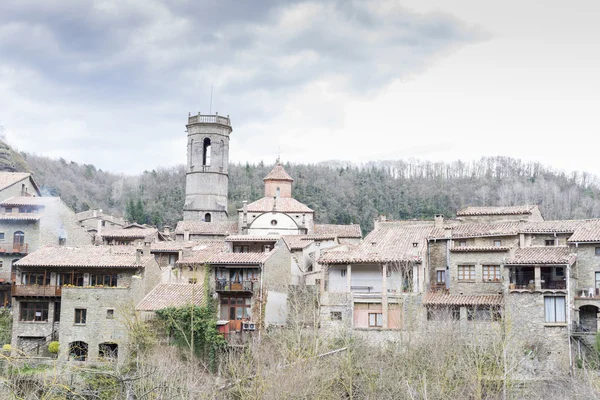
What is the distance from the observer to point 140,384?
29.2 m

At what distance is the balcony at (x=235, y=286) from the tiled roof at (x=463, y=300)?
1064 centimetres

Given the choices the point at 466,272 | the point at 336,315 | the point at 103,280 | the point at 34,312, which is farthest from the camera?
the point at 34,312

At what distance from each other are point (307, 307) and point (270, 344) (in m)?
4.87

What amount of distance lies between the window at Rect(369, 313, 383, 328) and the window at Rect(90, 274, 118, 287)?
54.8 ft

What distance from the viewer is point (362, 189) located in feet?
391

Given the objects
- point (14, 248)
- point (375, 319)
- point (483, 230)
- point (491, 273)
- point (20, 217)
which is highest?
point (20, 217)

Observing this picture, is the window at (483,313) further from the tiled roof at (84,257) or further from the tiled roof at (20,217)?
the tiled roof at (20,217)

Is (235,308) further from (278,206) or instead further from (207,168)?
(207,168)

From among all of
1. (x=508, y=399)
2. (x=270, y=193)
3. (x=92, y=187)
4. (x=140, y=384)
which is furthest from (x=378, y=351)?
(x=92, y=187)

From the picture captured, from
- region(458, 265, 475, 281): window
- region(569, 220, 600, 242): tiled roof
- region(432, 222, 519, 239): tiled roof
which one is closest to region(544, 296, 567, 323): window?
region(569, 220, 600, 242): tiled roof

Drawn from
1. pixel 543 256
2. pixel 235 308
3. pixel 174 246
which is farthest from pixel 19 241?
pixel 543 256

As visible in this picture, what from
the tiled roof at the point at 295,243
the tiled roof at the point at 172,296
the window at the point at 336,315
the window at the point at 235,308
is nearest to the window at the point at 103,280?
the tiled roof at the point at 172,296

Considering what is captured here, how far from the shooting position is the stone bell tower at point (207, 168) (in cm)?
7825

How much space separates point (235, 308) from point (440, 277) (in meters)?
13.5
